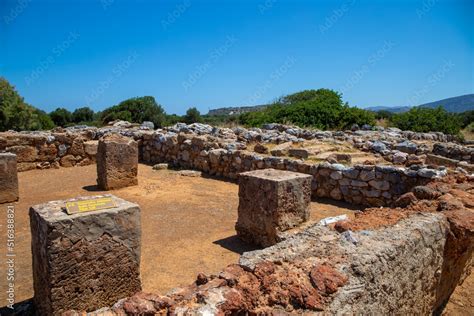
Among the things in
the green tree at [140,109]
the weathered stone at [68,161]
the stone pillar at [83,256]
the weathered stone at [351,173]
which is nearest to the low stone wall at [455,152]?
the weathered stone at [351,173]

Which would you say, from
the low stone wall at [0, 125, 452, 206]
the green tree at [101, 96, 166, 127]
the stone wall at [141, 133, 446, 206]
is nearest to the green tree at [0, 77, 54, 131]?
the green tree at [101, 96, 166, 127]

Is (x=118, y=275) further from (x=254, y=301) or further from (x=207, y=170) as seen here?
(x=207, y=170)

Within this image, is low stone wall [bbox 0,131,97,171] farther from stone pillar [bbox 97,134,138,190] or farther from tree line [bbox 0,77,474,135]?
tree line [bbox 0,77,474,135]

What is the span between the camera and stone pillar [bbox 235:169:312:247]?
4938mm

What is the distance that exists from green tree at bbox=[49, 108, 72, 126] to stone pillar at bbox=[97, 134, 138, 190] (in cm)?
3181

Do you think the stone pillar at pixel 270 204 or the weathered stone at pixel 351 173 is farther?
the weathered stone at pixel 351 173

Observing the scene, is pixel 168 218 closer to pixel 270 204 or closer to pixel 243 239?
pixel 243 239

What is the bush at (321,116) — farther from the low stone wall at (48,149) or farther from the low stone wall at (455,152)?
the low stone wall at (48,149)

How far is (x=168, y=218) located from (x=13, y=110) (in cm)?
2239

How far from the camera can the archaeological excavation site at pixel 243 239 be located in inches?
85.1

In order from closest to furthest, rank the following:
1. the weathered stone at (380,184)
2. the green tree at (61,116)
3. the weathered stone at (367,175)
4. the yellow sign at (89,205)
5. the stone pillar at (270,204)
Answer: the yellow sign at (89,205) → the stone pillar at (270,204) → the weathered stone at (380,184) → the weathered stone at (367,175) → the green tree at (61,116)

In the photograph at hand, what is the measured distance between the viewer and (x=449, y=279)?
12.1 feet

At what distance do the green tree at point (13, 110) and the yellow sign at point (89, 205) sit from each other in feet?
78.0

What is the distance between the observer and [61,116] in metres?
36.2
